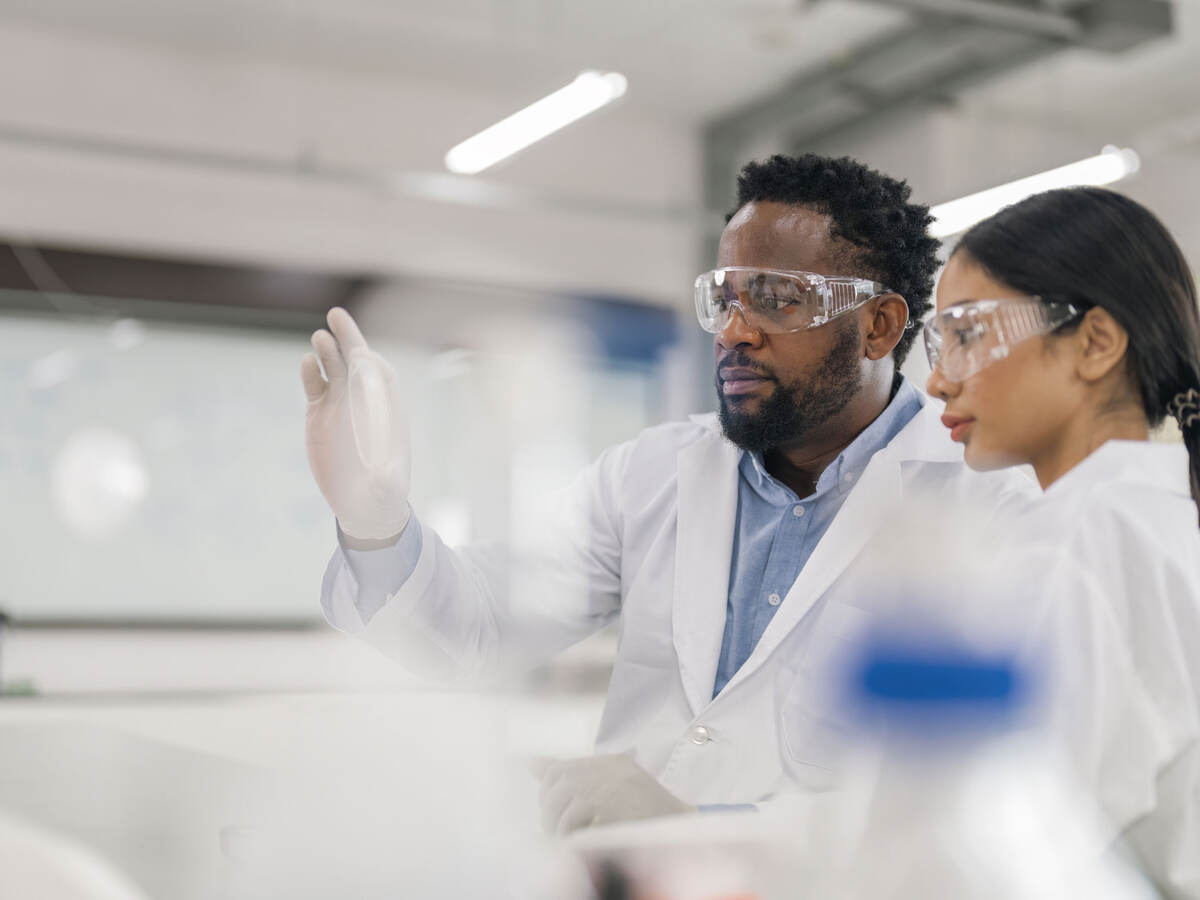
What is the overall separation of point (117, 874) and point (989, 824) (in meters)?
0.52

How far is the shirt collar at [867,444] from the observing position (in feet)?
3.51

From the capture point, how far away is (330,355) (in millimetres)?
944

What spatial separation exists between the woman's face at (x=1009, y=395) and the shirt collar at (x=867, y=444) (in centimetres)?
20

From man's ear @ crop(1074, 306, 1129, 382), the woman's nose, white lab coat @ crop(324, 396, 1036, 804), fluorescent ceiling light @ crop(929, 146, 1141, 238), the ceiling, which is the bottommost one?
white lab coat @ crop(324, 396, 1036, 804)

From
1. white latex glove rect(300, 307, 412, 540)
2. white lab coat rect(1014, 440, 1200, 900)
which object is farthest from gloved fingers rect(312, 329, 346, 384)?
white lab coat rect(1014, 440, 1200, 900)

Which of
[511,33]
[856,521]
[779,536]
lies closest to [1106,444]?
[856,521]

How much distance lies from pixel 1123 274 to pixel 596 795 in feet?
1.59

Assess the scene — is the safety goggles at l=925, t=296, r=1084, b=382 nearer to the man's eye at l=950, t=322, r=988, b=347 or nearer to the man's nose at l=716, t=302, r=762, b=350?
the man's eye at l=950, t=322, r=988, b=347

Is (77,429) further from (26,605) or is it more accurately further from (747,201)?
(747,201)

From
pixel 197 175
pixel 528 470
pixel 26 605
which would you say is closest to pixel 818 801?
pixel 528 470

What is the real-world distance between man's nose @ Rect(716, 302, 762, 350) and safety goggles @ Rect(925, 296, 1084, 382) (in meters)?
0.17

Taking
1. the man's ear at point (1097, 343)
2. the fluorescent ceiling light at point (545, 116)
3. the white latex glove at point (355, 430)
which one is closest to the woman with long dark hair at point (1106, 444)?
the man's ear at point (1097, 343)

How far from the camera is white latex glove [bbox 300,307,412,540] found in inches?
36.3

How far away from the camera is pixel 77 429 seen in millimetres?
4059
